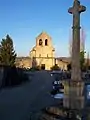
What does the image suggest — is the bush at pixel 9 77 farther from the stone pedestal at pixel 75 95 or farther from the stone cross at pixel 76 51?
the stone pedestal at pixel 75 95

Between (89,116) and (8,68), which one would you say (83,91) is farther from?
(8,68)

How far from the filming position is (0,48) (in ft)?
248

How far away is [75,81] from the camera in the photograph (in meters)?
12.7

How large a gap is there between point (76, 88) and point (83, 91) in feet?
1.40

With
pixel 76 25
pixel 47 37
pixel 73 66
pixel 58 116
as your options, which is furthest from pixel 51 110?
pixel 47 37

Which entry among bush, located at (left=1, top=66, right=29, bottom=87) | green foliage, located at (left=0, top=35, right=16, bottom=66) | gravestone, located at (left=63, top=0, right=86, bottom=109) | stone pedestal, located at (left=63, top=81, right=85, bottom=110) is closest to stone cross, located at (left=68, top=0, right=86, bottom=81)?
gravestone, located at (left=63, top=0, right=86, bottom=109)

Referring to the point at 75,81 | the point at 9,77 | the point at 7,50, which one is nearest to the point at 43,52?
the point at 7,50

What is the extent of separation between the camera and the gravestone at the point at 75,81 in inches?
500

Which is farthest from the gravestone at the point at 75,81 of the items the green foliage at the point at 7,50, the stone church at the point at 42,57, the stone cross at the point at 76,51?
the stone church at the point at 42,57

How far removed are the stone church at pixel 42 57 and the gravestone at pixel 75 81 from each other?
9908 centimetres

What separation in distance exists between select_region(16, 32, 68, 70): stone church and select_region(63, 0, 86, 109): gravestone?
99.1 meters

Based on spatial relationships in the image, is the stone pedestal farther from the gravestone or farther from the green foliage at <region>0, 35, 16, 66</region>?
the green foliage at <region>0, 35, 16, 66</region>

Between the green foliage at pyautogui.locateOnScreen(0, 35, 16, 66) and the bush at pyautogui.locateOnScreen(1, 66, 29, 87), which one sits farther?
the green foliage at pyautogui.locateOnScreen(0, 35, 16, 66)

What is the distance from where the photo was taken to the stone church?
373 feet
